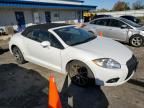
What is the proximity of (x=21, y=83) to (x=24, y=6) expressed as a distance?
14.1 m

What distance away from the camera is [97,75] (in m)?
4.08

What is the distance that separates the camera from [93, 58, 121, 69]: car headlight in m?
4.04

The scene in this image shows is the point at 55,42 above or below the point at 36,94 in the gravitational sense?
above

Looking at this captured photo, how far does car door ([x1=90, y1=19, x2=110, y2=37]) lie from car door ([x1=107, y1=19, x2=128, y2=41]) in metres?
0.25

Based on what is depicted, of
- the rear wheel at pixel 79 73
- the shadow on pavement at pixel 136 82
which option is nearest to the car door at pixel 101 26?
the shadow on pavement at pixel 136 82

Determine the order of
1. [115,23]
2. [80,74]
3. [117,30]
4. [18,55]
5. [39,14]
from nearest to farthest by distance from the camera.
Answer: [80,74] → [18,55] → [117,30] → [115,23] → [39,14]

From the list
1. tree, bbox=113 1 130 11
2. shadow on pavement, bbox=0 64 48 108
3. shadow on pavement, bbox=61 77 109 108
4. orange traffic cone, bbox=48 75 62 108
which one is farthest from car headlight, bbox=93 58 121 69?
tree, bbox=113 1 130 11

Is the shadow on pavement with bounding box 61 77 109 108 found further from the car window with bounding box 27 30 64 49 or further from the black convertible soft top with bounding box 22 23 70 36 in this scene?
the black convertible soft top with bounding box 22 23 70 36

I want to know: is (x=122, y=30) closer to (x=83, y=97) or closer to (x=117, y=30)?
(x=117, y=30)

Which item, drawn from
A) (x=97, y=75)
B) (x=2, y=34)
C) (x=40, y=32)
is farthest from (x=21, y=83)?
(x=2, y=34)

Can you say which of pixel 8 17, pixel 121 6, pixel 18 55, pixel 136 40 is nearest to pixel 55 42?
pixel 18 55

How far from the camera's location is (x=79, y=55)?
4297mm

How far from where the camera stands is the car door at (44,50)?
15.8ft

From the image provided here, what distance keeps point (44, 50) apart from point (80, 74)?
4.66 ft
